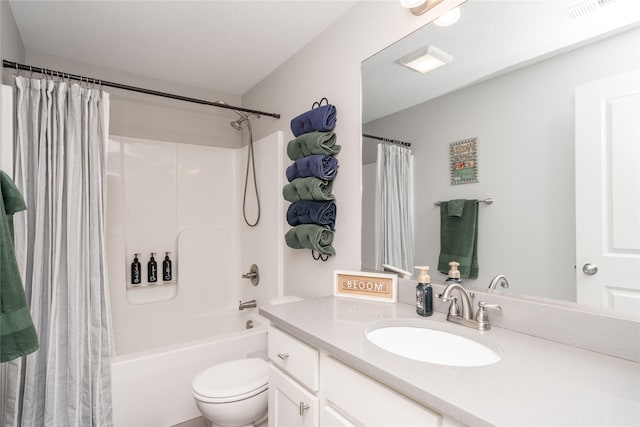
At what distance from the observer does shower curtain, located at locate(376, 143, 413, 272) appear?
1500 millimetres

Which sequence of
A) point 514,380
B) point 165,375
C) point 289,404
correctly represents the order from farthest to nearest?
point 165,375
point 289,404
point 514,380

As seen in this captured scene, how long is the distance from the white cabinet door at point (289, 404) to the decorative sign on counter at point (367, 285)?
496mm

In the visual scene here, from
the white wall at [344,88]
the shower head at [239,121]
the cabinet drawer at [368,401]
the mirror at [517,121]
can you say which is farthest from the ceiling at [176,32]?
the cabinet drawer at [368,401]

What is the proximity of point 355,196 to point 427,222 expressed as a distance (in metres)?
0.44

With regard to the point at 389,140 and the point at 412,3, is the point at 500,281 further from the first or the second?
the point at 412,3

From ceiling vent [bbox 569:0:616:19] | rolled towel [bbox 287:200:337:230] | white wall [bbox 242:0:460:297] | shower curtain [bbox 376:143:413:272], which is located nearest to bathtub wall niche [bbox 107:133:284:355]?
white wall [bbox 242:0:460:297]

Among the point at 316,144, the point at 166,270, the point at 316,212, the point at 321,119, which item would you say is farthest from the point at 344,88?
the point at 166,270

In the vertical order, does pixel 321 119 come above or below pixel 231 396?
above

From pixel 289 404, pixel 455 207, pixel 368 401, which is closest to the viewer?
pixel 368 401

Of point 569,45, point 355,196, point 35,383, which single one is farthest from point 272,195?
point 569,45

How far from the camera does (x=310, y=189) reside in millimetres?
1751

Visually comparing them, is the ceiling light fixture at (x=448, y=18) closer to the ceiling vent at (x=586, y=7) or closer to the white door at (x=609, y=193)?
the ceiling vent at (x=586, y=7)

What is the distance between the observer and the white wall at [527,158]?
977 mm

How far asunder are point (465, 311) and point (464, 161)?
57cm
